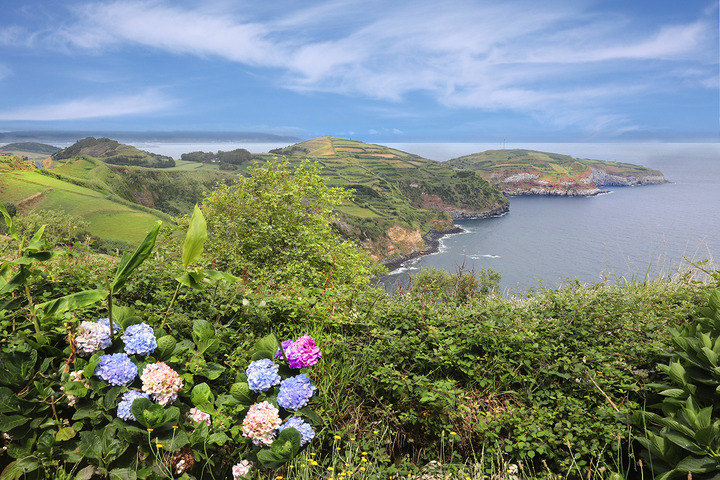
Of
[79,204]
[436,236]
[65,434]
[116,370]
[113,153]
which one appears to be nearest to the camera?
[65,434]

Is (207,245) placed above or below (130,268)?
below

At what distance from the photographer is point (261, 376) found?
2611 mm

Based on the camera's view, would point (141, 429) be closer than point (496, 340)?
Yes

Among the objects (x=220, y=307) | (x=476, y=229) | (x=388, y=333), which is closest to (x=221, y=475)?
(x=220, y=307)

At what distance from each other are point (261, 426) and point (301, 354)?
0.53 m

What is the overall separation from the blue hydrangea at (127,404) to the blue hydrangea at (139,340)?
10.5 inches

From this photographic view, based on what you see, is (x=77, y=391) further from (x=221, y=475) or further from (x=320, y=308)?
(x=320, y=308)

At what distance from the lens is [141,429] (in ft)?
7.68

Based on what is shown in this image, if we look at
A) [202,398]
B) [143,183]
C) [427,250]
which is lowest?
[427,250]

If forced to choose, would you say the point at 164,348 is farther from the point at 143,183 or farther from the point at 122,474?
the point at 143,183

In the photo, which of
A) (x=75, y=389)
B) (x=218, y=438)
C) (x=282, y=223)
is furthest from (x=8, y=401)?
(x=282, y=223)

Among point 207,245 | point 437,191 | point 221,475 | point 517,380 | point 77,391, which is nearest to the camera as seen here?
point 77,391

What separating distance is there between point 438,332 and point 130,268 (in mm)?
2555

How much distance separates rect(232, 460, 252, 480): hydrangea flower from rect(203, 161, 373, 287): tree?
24.8ft
